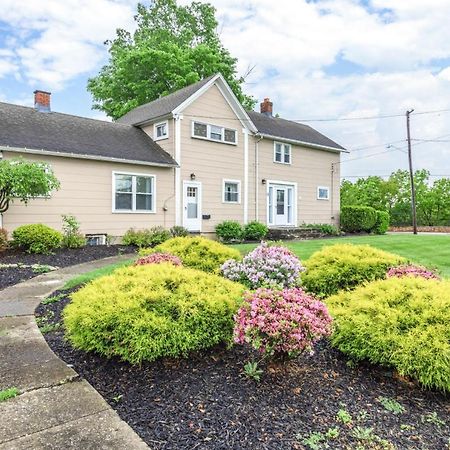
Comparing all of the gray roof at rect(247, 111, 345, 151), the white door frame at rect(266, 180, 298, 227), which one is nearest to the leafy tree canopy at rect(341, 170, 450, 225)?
the gray roof at rect(247, 111, 345, 151)

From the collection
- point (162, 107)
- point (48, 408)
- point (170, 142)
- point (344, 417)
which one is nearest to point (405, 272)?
point (344, 417)

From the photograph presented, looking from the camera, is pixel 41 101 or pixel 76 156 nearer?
pixel 76 156

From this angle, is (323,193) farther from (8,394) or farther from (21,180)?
(8,394)

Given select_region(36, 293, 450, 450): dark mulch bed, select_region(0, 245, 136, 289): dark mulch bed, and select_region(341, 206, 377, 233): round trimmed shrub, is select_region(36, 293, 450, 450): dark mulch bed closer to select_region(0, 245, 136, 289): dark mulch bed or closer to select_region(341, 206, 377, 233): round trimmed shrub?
select_region(0, 245, 136, 289): dark mulch bed

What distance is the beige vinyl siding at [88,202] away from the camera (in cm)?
1211

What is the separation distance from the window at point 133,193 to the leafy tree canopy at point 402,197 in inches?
802

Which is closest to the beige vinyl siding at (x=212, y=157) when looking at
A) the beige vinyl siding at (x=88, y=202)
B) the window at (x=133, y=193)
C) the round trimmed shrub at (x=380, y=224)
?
the beige vinyl siding at (x=88, y=202)

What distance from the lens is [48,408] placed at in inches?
95.3

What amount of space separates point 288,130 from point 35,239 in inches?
563

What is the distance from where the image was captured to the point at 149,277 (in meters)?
3.74

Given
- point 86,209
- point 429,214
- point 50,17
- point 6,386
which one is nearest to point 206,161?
point 86,209

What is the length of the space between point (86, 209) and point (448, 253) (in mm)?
11423

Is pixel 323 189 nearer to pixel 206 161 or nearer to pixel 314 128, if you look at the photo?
pixel 314 128

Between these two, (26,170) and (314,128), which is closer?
(26,170)
